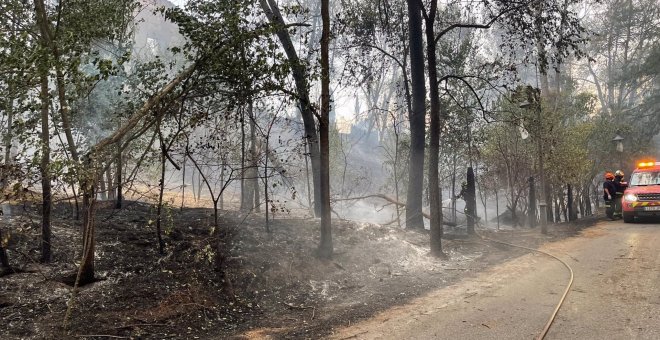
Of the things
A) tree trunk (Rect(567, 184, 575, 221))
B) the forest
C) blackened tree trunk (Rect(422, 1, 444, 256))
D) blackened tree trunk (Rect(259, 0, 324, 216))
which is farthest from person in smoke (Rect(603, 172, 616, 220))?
blackened tree trunk (Rect(259, 0, 324, 216))

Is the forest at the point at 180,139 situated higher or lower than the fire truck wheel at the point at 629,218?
higher

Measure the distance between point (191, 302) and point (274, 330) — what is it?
1647mm

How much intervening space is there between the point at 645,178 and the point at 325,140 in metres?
14.9

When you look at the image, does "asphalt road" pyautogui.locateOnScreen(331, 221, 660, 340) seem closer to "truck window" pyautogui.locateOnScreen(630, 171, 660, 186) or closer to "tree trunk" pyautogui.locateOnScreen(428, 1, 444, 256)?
"tree trunk" pyautogui.locateOnScreen(428, 1, 444, 256)

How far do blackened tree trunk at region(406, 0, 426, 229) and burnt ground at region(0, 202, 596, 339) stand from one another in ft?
5.91

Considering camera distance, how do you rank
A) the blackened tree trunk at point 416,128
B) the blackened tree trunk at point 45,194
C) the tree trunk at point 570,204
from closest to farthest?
the blackened tree trunk at point 45,194, the blackened tree trunk at point 416,128, the tree trunk at point 570,204

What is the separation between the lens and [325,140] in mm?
10234

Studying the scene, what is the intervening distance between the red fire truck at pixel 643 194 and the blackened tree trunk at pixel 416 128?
8938mm

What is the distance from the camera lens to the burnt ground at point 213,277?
22.3ft

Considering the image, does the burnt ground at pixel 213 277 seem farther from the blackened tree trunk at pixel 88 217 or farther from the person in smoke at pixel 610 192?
the person in smoke at pixel 610 192

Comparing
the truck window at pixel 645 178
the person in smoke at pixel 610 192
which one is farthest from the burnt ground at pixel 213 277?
the person in smoke at pixel 610 192

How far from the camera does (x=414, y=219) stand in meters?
15.0

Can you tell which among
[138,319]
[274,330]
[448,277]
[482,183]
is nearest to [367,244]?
[448,277]

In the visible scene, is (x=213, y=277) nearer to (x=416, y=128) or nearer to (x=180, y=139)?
(x=180, y=139)
